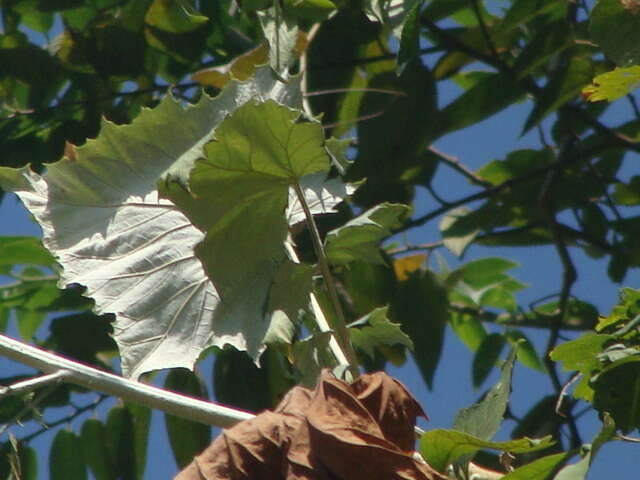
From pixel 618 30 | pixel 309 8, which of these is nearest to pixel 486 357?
pixel 309 8

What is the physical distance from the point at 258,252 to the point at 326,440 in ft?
0.65

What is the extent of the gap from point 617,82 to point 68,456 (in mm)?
728

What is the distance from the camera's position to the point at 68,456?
1268mm

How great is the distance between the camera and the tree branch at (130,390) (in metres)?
0.68

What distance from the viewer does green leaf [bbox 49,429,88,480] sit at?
126cm

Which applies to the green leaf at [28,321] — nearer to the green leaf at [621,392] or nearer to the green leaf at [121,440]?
the green leaf at [121,440]

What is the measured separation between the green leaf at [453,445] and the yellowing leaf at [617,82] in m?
0.22

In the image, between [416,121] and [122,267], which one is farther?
[416,121]

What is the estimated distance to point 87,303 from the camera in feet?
4.62

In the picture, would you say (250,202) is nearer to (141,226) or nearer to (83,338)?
(141,226)

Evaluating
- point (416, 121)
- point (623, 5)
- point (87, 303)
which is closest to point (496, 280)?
point (416, 121)

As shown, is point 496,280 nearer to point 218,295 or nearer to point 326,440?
point 218,295

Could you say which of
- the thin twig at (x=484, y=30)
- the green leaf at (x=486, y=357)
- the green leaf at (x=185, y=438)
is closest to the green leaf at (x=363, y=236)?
the green leaf at (x=185, y=438)

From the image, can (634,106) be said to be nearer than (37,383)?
No
